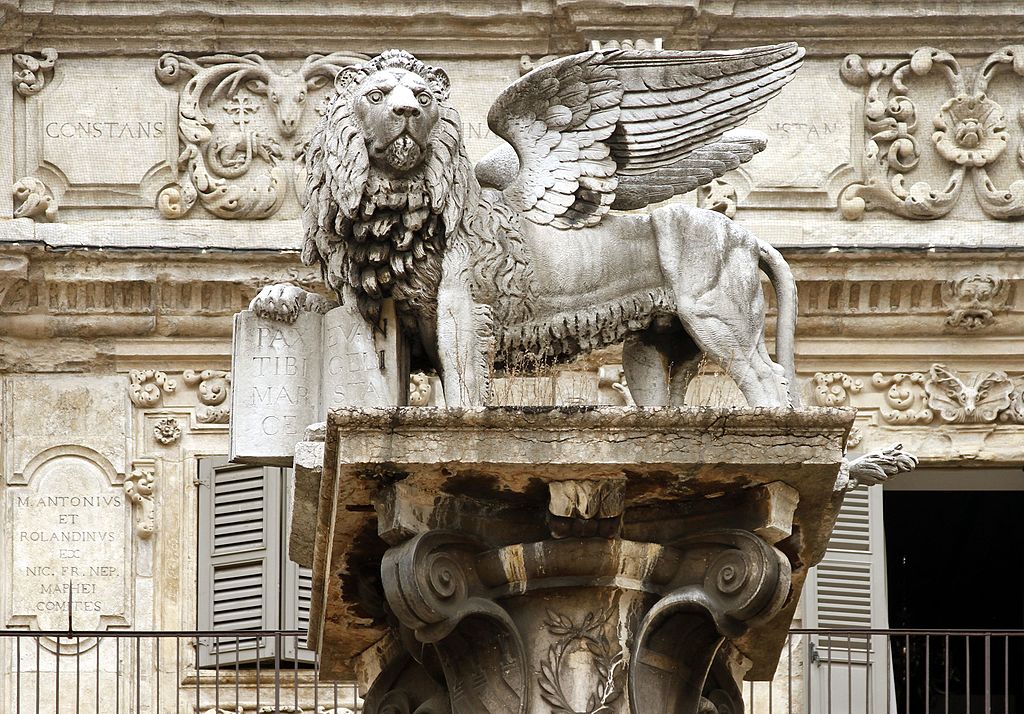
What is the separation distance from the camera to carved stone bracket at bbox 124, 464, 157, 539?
75.3 ft

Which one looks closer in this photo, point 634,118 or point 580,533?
point 580,533

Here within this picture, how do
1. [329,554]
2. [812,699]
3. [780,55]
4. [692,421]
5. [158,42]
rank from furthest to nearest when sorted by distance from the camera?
1. [158,42]
2. [812,699]
3. [780,55]
4. [329,554]
5. [692,421]

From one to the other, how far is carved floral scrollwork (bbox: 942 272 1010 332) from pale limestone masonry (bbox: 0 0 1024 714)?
0.06 ft

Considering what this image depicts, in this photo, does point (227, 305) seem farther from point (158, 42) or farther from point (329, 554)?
point (329, 554)

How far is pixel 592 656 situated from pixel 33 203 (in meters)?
9.83

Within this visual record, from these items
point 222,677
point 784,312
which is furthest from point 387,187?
point 222,677

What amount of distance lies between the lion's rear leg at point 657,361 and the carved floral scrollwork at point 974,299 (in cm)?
775

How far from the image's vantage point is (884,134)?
23.9 meters

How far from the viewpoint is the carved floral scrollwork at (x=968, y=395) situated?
23266 mm

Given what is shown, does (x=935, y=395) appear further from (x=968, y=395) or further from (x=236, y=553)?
(x=236, y=553)

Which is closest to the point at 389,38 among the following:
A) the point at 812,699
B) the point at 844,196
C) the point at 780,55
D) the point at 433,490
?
the point at 844,196

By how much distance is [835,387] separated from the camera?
23.3 meters

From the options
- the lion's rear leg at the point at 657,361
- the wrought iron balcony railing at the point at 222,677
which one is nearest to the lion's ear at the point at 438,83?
the lion's rear leg at the point at 657,361

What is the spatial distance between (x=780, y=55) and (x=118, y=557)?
823cm
